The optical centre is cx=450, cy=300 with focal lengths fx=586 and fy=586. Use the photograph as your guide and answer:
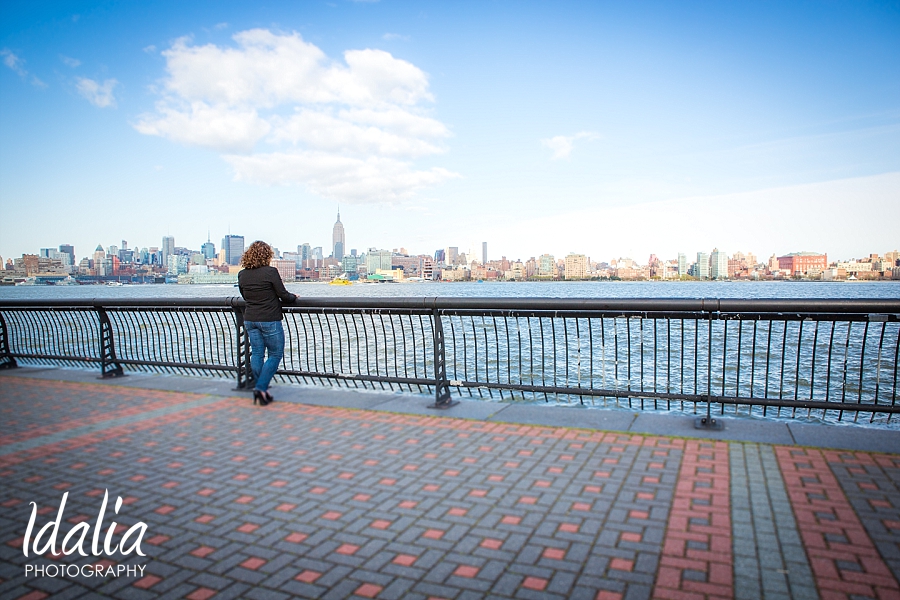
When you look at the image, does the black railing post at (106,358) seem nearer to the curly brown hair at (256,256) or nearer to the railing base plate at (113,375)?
the railing base plate at (113,375)

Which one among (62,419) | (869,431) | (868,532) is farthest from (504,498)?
(62,419)

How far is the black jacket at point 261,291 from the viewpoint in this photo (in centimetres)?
723

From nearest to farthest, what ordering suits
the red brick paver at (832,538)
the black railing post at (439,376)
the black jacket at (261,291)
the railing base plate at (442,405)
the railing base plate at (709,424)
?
the red brick paver at (832,538) → the railing base plate at (709,424) → the railing base plate at (442,405) → the black railing post at (439,376) → the black jacket at (261,291)

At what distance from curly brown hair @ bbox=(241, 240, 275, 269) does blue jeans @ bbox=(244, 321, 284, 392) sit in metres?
0.73

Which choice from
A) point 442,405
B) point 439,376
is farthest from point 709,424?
point 439,376

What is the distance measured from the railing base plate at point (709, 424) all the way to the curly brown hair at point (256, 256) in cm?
531

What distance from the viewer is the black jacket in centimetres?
723

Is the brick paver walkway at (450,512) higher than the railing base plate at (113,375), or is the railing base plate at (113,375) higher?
the brick paver walkway at (450,512)

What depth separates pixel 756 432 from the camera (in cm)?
554

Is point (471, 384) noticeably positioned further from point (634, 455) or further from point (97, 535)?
point (97, 535)

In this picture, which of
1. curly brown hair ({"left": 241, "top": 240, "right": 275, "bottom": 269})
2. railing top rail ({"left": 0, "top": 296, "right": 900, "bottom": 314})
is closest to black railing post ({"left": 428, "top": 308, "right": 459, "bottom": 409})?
railing top rail ({"left": 0, "top": 296, "right": 900, "bottom": 314})

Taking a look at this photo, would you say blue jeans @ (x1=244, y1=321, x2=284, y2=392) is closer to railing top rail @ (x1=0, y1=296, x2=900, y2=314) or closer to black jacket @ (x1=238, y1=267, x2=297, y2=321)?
black jacket @ (x1=238, y1=267, x2=297, y2=321)

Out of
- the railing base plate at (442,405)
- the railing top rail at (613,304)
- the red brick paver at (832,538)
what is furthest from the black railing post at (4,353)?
the red brick paver at (832,538)

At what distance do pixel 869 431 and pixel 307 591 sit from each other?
5.21 meters
